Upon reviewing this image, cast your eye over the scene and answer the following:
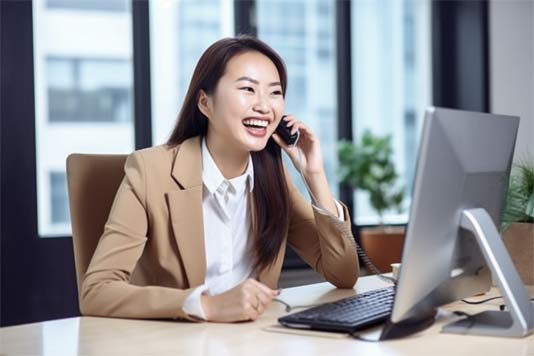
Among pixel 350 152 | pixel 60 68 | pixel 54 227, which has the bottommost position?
pixel 54 227

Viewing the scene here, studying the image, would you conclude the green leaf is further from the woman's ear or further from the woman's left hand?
the woman's ear

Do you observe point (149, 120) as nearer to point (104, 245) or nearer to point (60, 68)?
point (60, 68)

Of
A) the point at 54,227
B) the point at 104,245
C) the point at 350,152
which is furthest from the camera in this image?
the point at 350,152

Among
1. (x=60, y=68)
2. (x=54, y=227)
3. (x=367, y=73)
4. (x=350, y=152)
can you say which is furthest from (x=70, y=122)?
(x=367, y=73)

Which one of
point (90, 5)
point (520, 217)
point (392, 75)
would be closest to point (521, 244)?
point (520, 217)

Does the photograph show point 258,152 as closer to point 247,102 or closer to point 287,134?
point 287,134

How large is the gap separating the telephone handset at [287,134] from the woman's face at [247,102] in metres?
0.13

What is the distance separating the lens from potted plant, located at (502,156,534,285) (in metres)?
2.00

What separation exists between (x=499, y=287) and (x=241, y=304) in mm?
463

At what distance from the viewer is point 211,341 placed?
1432mm

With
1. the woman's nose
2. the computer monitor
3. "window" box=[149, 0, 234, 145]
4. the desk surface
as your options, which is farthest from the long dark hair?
"window" box=[149, 0, 234, 145]

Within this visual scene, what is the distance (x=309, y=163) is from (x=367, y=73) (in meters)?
2.78

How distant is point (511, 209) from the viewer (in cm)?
201

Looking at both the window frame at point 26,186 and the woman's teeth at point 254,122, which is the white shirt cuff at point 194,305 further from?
the window frame at point 26,186
